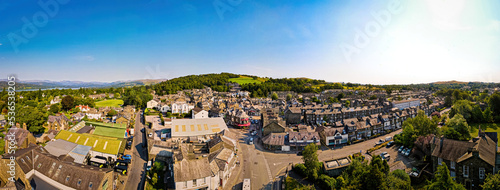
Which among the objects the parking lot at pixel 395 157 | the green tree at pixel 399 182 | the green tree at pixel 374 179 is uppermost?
the green tree at pixel 374 179

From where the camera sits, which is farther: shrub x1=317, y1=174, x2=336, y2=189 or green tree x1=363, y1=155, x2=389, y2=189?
shrub x1=317, y1=174, x2=336, y2=189

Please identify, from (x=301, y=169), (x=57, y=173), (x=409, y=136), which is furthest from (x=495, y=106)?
(x=57, y=173)

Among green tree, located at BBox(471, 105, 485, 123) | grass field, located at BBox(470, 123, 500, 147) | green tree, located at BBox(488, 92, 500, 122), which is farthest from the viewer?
green tree, located at BBox(488, 92, 500, 122)

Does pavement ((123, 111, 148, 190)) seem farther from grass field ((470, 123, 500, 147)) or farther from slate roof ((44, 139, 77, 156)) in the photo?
grass field ((470, 123, 500, 147))

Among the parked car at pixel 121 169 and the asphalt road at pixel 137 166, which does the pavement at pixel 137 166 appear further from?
the parked car at pixel 121 169

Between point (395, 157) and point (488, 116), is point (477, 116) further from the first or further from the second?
point (395, 157)

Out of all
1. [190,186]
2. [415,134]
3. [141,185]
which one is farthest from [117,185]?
[415,134]

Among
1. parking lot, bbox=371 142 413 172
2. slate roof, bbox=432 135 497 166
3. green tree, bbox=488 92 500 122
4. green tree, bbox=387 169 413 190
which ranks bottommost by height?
parking lot, bbox=371 142 413 172

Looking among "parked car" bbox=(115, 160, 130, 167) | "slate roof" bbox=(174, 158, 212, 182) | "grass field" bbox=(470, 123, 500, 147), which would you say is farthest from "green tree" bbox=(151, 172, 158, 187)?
"grass field" bbox=(470, 123, 500, 147)

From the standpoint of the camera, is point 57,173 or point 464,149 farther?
point 464,149

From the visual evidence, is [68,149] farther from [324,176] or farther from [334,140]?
Result: [334,140]

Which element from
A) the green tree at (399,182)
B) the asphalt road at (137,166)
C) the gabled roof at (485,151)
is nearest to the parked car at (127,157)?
the asphalt road at (137,166)

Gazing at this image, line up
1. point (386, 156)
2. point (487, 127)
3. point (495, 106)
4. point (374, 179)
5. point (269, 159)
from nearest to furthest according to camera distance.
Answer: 1. point (374, 179)
2. point (386, 156)
3. point (269, 159)
4. point (487, 127)
5. point (495, 106)
